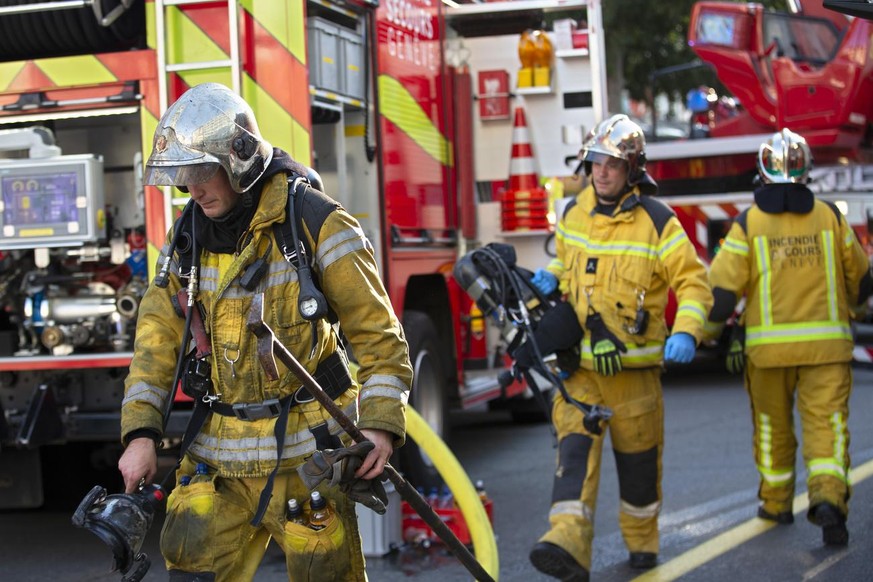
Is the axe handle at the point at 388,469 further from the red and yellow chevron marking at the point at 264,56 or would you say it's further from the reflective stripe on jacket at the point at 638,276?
the red and yellow chevron marking at the point at 264,56

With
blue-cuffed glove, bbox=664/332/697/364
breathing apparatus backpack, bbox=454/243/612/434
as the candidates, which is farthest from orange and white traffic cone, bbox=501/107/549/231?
blue-cuffed glove, bbox=664/332/697/364

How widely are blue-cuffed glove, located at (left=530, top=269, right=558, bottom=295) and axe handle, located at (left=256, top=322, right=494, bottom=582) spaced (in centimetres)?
208

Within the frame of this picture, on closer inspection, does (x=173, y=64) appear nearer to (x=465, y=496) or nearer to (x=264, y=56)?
(x=264, y=56)

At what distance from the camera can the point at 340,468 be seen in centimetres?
337

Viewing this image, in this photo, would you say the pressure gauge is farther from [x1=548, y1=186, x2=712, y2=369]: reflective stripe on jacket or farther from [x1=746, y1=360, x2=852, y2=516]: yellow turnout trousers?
[x1=746, y1=360, x2=852, y2=516]: yellow turnout trousers

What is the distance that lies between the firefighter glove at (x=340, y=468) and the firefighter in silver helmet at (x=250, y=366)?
10cm

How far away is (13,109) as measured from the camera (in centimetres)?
598

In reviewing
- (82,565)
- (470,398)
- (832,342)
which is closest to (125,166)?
(82,565)

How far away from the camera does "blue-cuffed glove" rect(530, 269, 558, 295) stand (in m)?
5.87

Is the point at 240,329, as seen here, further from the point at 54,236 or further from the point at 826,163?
the point at 826,163

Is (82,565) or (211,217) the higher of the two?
(211,217)

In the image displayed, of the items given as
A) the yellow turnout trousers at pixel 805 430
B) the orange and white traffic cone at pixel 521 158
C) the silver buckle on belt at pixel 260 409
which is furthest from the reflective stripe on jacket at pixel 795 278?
the silver buckle on belt at pixel 260 409

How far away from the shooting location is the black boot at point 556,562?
5.24 m

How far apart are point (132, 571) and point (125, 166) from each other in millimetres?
3169
